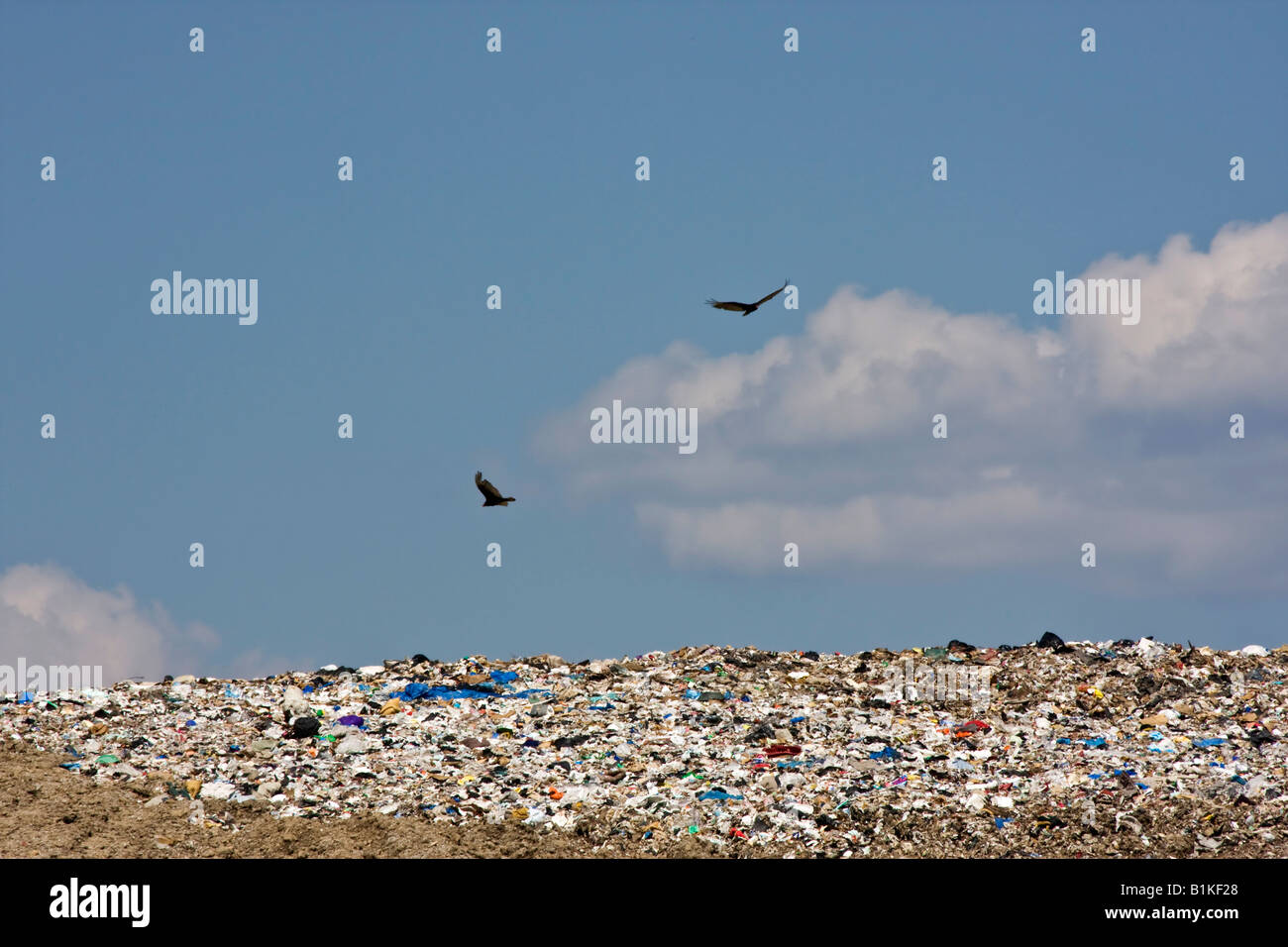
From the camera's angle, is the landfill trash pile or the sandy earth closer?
the sandy earth

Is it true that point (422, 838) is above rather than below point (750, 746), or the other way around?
below

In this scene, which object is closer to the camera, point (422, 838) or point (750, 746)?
point (422, 838)

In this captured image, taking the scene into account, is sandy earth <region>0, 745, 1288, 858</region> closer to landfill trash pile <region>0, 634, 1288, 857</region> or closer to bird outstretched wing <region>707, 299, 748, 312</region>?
landfill trash pile <region>0, 634, 1288, 857</region>

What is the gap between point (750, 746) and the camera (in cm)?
1423

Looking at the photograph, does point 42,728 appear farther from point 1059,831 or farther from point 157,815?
point 1059,831

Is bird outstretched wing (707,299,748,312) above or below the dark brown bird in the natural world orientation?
above

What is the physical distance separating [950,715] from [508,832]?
530 centimetres

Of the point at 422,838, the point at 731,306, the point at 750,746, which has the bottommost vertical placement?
the point at 422,838

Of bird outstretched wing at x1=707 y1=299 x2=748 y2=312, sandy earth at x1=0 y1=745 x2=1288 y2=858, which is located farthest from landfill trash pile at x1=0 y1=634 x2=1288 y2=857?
bird outstretched wing at x1=707 y1=299 x2=748 y2=312

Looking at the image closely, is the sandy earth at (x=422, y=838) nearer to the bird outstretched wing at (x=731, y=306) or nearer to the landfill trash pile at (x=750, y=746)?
the landfill trash pile at (x=750, y=746)

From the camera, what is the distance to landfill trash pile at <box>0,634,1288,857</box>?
12.6m

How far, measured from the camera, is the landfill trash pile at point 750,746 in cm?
1259

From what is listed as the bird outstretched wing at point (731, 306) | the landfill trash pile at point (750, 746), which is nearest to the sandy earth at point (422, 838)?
the landfill trash pile at point (750, 746)
